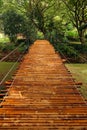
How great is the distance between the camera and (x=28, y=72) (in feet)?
35.1

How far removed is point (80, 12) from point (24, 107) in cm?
2290

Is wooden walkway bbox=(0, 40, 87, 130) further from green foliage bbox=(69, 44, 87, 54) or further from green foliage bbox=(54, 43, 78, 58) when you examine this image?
green foliage bbox=(69, 44, 87, 54)

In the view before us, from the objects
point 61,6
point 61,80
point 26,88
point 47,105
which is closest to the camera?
point 47,105

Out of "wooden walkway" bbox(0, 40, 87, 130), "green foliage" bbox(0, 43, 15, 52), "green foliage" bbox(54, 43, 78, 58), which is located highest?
"wooden walkway" bbox(0, 40, 87, 130)

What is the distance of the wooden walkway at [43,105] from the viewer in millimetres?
5625

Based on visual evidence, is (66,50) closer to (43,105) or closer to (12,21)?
(12,21)

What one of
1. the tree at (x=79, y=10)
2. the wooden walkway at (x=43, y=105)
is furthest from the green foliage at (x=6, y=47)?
the wooden walkway at (x=43, y=105)

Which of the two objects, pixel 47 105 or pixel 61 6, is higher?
pixel 61 6

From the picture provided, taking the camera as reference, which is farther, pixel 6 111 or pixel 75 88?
pixel 75 88

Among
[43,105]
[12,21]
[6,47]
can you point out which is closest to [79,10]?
[12,21]

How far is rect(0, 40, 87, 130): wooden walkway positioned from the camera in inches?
221

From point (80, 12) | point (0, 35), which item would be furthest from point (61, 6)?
point (0, 35)

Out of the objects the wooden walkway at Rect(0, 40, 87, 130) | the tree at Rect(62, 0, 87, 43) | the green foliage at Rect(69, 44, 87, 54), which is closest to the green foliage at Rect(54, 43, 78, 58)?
the green foliage at Rect(69, 44, 87, 54)

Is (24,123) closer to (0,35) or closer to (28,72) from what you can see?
(28,72)
